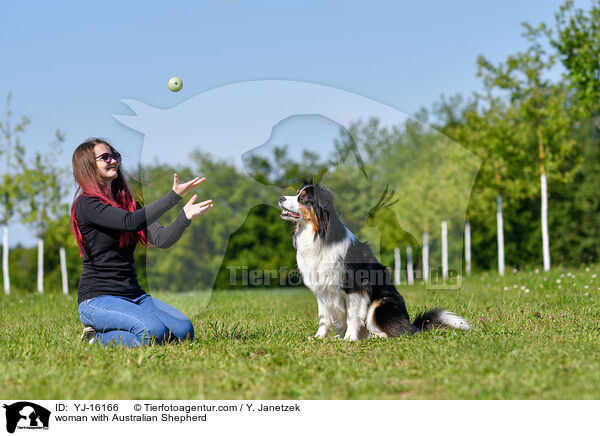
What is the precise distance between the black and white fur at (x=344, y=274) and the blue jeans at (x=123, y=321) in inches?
67.8

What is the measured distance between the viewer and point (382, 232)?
6785mm

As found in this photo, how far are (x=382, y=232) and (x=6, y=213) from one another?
18.5 meters

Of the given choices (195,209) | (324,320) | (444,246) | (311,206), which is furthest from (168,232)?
(444,246)

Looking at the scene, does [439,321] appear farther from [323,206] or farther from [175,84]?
[175,84]

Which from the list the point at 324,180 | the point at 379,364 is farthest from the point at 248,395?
the point at 324,180

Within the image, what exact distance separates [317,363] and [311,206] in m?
1.86

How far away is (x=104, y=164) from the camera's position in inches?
205

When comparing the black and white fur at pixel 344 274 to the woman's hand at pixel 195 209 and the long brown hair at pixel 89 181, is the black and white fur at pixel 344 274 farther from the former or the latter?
the long brown hair at pixel 89 181

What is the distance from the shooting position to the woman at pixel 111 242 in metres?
5.08

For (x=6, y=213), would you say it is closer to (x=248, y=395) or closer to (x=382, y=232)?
(x=382, y=232)

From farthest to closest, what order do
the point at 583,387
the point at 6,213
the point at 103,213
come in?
the point at 6,213 → the point at 103,213 → the point at 583,387

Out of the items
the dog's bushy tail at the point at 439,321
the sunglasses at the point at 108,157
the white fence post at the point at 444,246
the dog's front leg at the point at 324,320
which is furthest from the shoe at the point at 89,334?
the white fence post at the point at 444,246

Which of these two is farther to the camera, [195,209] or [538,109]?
[538,109]

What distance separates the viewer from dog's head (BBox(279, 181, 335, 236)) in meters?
5.77
